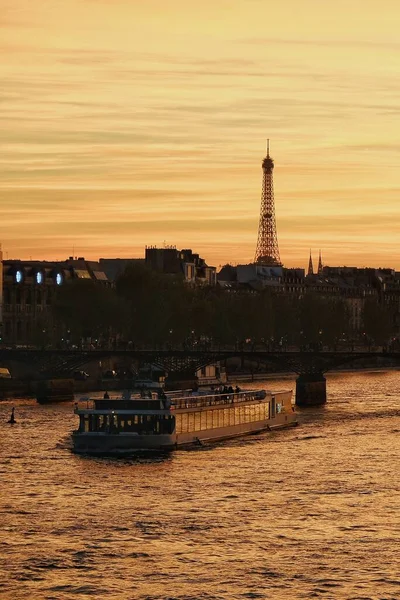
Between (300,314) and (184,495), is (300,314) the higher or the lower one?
the higher one

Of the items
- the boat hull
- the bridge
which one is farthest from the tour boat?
the bridge

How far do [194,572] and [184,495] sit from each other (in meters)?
12.5

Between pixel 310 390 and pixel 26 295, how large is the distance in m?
59.2

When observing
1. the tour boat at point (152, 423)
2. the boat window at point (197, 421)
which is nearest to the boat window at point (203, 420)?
the tour boat at point (152, 423)

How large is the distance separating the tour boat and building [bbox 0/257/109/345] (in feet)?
220

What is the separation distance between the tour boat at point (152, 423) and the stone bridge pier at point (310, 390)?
2261 cm

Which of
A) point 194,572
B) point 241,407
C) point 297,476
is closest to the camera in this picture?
point 194,572

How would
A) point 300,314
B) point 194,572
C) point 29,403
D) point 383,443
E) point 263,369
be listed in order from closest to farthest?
point 194,572
point 383,443
point 29,403
point 263,369
point 300,314

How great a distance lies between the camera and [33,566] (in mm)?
45750

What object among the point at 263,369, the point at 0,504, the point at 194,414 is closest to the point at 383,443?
the point at 194,414

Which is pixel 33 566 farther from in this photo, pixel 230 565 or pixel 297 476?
pixel 297 476

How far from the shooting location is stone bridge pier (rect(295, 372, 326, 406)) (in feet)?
343

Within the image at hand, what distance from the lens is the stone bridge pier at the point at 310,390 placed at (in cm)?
10456

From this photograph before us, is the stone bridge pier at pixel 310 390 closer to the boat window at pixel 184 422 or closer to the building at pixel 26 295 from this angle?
the boat window at pixel 184 422
